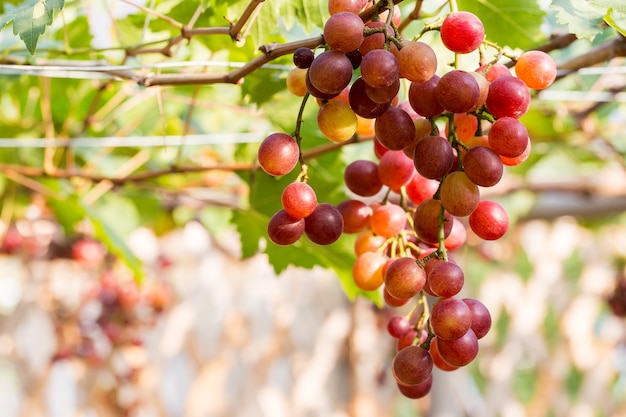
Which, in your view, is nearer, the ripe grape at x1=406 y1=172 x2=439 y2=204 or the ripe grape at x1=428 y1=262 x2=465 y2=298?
the ripe grape at x1=428 y1=262 x2=465 y2=298

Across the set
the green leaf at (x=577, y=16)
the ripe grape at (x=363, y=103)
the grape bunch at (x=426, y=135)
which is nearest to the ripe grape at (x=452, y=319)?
the grape bunch at (x=426, y=135)

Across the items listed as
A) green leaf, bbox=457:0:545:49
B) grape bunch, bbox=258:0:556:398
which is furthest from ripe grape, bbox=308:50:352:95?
green leaf, bbox=457:0:545:49

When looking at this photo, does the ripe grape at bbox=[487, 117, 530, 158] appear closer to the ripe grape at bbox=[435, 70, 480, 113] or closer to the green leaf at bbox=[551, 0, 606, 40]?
the ripe grape at bbox=[435, 70, 480, 113]

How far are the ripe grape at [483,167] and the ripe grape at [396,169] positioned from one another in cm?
7

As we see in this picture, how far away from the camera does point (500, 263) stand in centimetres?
203

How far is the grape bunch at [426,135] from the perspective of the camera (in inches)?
12.7

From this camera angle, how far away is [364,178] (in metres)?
0.43

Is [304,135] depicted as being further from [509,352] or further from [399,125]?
[509,352]

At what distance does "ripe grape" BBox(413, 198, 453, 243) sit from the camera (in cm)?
36

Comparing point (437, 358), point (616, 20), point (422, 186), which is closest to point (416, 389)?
point (437, 358)

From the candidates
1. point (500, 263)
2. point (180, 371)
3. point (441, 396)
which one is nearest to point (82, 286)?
point (180, 371)

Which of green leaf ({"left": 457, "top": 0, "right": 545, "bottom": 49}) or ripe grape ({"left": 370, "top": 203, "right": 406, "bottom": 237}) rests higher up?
green leaf ({"left": 457, "top": 0, "right": 545, "bottom": 49})

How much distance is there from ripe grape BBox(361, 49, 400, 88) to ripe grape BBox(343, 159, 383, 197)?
121mm

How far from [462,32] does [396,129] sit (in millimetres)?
59
